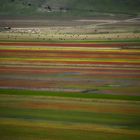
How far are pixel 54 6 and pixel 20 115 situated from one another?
3799 centimetres

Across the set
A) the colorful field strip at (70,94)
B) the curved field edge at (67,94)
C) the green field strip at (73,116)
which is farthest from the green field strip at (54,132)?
the curved field edge at (67,94)

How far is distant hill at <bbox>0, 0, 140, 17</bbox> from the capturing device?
43631 mm

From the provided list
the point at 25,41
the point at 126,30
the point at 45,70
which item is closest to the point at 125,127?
the point at 45,70

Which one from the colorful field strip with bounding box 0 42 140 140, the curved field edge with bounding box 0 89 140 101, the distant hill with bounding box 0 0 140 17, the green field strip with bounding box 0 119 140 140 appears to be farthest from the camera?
the distant hill with bounding box 0 0 140 17

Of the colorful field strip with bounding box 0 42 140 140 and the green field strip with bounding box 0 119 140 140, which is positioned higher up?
the green field strip with bounding box 0 119 140 140

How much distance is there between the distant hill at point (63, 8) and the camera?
43.6 m

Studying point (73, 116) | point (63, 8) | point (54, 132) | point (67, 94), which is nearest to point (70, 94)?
point (67, 94)

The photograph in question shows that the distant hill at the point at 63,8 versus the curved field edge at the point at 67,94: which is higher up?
the curved field edge at the point at 67,94

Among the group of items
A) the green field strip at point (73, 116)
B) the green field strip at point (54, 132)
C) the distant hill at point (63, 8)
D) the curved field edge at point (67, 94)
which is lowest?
the distant hill at point (63, 8)

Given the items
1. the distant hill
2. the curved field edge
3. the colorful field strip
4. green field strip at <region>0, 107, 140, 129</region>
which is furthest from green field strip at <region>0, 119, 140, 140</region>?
the distant hill

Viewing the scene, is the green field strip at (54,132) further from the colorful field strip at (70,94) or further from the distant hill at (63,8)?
the distant hill at (63,8)

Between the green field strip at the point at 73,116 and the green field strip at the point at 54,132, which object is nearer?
the green field strip at the point at 54,132

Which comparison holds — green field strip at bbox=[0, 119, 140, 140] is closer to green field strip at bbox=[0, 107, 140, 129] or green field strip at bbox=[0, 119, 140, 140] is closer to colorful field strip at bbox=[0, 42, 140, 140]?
colorful field strip at bbox=[0, 42, 140, 140]

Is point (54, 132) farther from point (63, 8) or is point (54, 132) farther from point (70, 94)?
point (63, 8)
